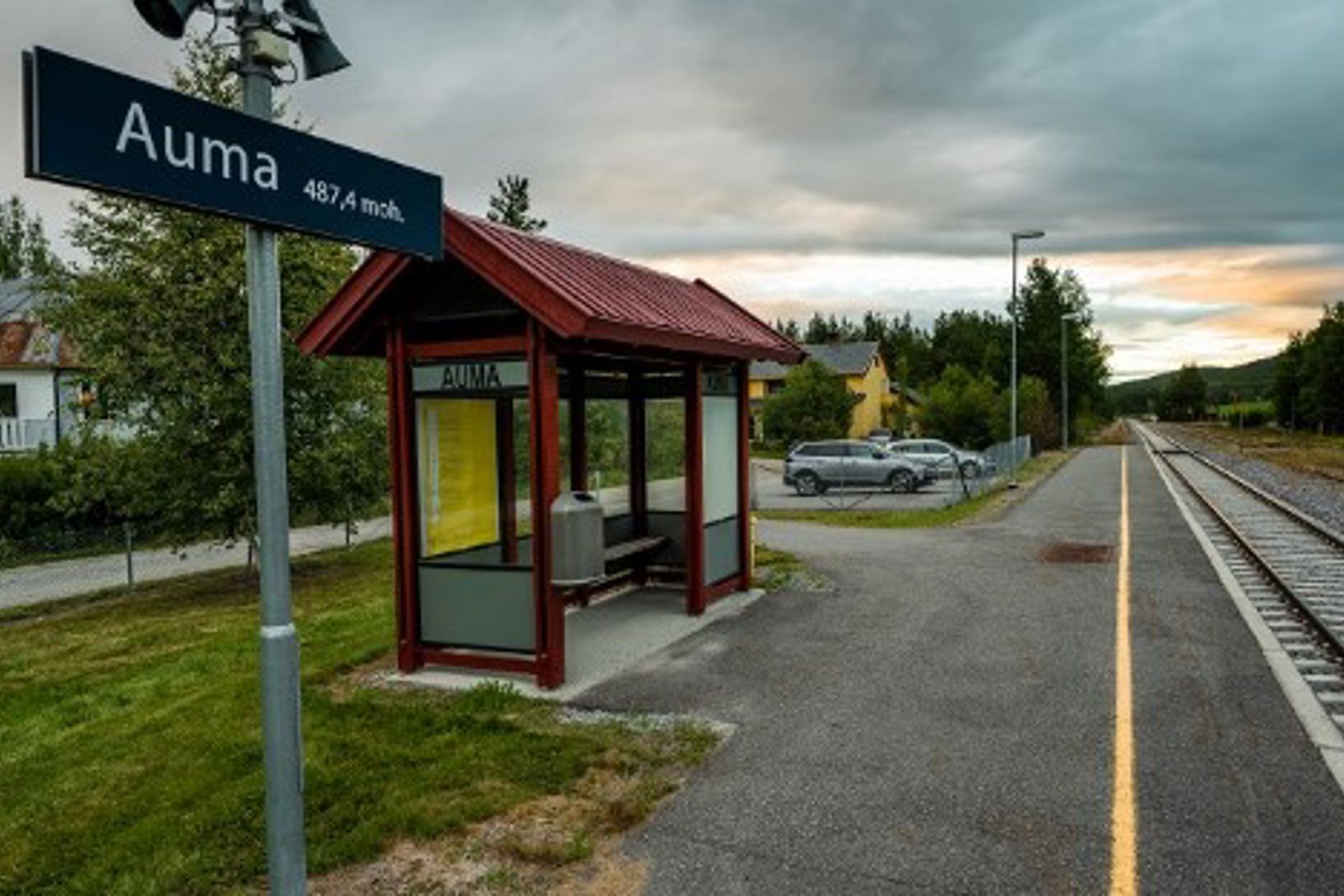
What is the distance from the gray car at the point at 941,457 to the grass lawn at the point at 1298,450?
1102 centimetres

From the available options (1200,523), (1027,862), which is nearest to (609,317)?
(1027,862)

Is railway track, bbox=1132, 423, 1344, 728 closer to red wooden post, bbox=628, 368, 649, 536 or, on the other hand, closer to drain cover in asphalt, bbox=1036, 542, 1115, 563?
drain cover in asphalt, bbox=1036, 542, 1115, 563

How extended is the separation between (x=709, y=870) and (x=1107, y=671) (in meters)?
4.93

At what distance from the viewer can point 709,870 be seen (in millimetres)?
4934

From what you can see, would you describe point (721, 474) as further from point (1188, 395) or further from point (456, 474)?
point (1188, 395)

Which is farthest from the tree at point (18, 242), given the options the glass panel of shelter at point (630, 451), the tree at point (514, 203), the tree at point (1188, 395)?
the tree at point (1188, 395)

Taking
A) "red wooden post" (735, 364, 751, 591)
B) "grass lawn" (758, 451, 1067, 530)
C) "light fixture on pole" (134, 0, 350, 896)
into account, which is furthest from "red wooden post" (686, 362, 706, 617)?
"grass lawn" (758, 451, 1067, 530)

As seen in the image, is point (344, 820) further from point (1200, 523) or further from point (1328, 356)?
point (1328, 356)

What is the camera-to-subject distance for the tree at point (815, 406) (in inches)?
1895

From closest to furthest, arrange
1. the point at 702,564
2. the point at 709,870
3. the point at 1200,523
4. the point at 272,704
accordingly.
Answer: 1. the point at 272,704
2. the point at 709,870
3. the point at 702,564
4. the point at 1200,523

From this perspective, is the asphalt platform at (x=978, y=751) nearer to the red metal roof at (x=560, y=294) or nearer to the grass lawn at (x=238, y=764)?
the grass lawn at (x=238, y=764)

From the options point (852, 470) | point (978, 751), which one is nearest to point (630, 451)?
point (978, 751)

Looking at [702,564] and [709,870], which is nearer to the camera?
[709,870]

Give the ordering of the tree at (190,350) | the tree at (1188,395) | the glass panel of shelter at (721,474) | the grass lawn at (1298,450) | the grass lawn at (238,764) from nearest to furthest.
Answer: the grass lawn at (238,764), the glass panel of shelter at (721,474), the tree at (190,350), the grass lawn at (1298,450), the tree at (1188,395)
